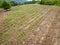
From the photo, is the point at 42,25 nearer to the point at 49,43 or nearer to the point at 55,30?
the point at 55,30

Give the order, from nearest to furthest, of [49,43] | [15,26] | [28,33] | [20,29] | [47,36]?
1. [49,43]
2. [47,36]
3. [28,33]
4. [20,29]
5. [15,26]

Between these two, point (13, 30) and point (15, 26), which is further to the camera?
point (15, 26)

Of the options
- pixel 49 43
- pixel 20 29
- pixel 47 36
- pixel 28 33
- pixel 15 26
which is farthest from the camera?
pixel 15 26

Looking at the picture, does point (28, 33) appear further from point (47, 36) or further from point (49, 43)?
point (49, 43)

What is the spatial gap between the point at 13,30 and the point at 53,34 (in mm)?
1822

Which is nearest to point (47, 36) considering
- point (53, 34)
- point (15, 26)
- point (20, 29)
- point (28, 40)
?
point (53, 34)

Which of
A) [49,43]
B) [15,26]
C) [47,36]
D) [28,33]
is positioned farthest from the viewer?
[15,26]

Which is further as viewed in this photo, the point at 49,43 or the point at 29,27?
the point at 29,27

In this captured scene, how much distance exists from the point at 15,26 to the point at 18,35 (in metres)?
1.50

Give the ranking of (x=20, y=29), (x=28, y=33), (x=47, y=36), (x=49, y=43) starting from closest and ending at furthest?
1. (x=49, y=43)
2. (x=47, y=36)
3. (x=28, y=33)
4. (x=20, y=29)

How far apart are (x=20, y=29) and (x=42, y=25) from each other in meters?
1.39

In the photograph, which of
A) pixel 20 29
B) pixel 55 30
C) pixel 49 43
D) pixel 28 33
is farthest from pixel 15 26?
pixel 49 43

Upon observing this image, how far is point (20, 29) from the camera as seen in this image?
8.22 m

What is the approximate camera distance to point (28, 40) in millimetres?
6746
